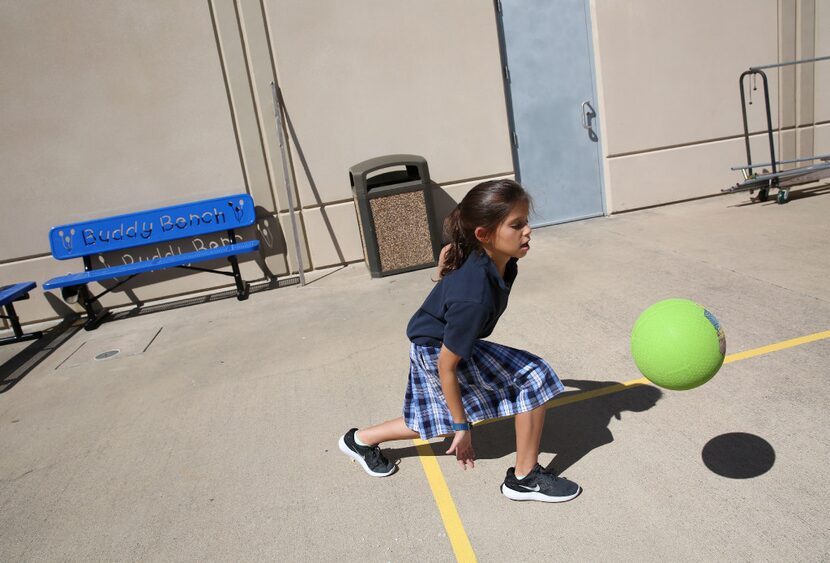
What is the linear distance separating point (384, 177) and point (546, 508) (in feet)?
17.1

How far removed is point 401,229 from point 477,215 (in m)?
4.56

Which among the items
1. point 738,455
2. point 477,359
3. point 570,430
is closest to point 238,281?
point 570,430

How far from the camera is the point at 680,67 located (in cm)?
812

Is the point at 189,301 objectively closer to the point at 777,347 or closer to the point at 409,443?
the point at 409,443

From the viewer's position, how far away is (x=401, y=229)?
696 cm

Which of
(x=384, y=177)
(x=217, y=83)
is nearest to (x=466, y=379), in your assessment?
(x=384, y=177)

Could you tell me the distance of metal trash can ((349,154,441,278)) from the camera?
6852 mm

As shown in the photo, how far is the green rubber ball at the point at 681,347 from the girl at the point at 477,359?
409 mm

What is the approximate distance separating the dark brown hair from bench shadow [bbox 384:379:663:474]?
1.14 meters

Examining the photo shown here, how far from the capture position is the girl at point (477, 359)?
237cm

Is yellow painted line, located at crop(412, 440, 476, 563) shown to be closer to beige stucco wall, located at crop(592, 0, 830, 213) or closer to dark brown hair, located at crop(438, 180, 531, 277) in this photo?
dark brown hair, located at crop(438, 180, 531, 277)

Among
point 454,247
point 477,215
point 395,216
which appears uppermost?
point 477,215

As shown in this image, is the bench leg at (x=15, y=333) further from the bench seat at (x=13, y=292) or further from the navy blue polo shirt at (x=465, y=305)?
the navy blue polo shirt at (x=465, y=305)

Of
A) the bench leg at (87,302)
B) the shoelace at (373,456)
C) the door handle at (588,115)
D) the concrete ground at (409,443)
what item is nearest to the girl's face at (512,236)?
the concrete ground at (409,443)
